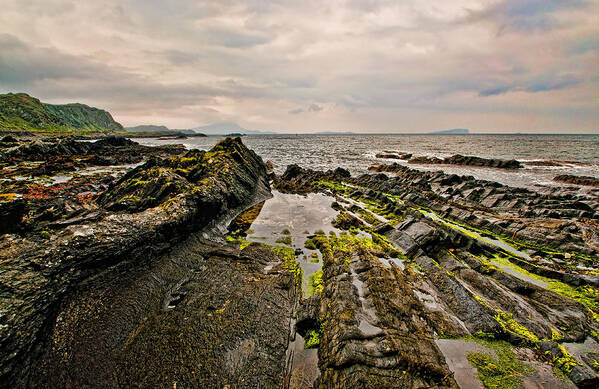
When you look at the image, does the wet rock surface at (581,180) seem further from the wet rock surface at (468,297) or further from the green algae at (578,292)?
the green algae at (578,292)

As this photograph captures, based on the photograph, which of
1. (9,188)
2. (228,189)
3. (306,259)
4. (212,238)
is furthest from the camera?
(9,188)

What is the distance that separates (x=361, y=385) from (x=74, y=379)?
295 inches

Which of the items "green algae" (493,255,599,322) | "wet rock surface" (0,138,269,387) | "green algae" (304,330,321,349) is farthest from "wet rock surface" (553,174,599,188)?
"wet rock surface" (0,138,269,387)

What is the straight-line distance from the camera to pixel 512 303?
9.51 metres

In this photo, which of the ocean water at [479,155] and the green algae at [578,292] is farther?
the ocean water at [479,155]

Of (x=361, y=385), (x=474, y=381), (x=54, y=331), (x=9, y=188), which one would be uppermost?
(x=9, y=188)

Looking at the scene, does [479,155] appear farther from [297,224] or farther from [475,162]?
[297,224]

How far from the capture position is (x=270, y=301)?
945 centimetres

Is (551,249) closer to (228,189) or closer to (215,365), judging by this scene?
(215,365)

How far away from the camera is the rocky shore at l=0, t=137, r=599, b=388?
248 inches

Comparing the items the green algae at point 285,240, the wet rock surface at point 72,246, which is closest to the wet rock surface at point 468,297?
the green algae at point 285,240

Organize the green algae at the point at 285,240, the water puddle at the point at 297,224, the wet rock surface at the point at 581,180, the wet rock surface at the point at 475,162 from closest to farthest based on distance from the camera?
the water puddle at the point at 297,224 < the green algae at the point at 285,240 < the wet rock surface at the point at 581,180 < the wet rock surface at the point at 475,162

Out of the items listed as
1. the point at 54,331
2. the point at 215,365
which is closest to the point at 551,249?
the point at 215,365

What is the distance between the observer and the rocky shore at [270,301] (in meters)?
6.29
